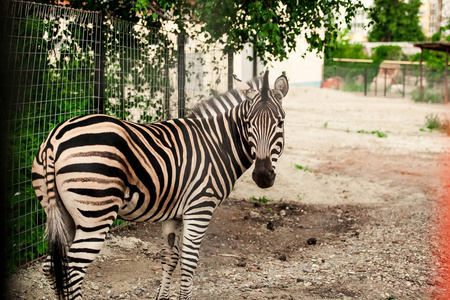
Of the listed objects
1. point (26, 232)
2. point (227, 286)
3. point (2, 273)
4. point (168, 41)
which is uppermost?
point (168, 41)

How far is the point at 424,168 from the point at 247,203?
169 inches

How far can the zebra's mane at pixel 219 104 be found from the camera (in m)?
4.05

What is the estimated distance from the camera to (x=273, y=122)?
3.63 meters

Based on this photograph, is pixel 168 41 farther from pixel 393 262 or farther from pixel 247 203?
pixel 393 262

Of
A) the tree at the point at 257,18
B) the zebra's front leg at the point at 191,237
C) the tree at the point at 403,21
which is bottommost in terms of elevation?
the zebra's front leg at the point at 191,237

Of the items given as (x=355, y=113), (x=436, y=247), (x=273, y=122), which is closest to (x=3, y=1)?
(x=273, y=122)

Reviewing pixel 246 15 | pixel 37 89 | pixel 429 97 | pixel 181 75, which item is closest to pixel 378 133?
pixel 181 75

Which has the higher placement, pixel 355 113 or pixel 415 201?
pixel 355 113

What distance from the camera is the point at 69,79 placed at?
4.94 meters

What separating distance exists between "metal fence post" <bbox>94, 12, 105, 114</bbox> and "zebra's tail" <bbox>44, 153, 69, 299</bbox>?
216 cm

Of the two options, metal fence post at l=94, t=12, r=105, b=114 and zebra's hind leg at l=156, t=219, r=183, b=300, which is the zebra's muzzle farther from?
metal fence post at l=94, t=12, r=105, b=114

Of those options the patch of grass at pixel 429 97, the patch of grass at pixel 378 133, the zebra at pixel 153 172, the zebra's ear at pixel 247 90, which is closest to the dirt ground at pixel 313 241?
the zebra at pixel 153 172

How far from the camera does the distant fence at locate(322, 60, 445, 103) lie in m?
24.7

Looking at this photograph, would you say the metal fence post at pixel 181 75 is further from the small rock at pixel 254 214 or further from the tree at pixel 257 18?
the small rock at pixel 254 214
